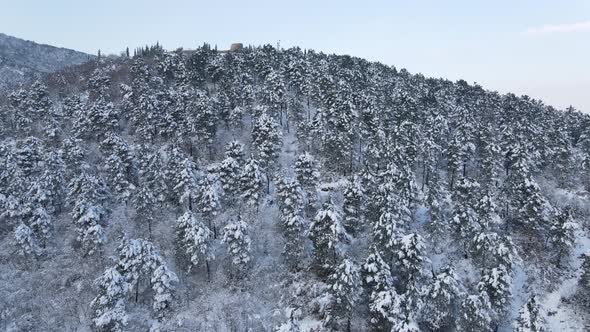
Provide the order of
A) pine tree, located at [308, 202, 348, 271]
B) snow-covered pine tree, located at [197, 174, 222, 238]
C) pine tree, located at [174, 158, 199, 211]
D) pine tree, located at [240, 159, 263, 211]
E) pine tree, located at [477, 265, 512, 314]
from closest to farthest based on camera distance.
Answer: pine tree, located at [477, 265, 512, 314] < pine tree, located at [308, 202, 348, 271] < snow-covered pine tree, located at [197, 174, 222, 238] < pine tree, located at [174, 158, 199, 211] < pine tree, located at [240, 159, 263, 211]

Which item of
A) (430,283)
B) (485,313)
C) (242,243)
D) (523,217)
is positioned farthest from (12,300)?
(523,217)

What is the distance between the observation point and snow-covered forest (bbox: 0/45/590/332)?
48281 mm

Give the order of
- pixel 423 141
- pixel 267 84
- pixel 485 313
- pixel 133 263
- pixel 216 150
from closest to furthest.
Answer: pixel 485 313, pixel 133 263, pixel 423 141, pixel 216 150, pixel 267 84

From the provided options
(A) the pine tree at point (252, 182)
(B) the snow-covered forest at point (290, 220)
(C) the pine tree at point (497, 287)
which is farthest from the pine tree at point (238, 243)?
(C) the pine tree at point (497, 287)

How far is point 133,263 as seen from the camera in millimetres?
50438

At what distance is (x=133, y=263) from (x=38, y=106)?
231 feet

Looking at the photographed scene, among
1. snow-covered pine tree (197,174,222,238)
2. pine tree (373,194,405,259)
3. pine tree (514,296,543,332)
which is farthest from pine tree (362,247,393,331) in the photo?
snow-covered pine tree (197,174,222,238)

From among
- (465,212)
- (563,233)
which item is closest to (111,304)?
(465,212)

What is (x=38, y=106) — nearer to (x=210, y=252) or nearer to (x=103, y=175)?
(x=103, y=175)

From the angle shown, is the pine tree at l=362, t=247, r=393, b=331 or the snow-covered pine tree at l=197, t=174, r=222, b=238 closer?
the pine tree at l=362, t=247, r=393, b=331

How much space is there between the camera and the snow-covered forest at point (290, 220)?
48281mm

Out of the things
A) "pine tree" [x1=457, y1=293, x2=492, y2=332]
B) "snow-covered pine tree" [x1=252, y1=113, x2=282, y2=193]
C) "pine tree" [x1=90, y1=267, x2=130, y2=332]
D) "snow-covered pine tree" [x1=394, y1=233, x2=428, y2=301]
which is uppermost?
"snow-covered pine tree" [x1=252, y1=113, x2=282, y2=193]

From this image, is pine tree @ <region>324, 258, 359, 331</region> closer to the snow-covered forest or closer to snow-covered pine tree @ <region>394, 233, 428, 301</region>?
the snow-covered forest

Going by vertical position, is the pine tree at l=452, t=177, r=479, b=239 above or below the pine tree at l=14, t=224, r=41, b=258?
above
